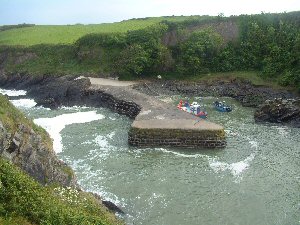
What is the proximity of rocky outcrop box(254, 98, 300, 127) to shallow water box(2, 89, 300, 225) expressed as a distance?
1.50m

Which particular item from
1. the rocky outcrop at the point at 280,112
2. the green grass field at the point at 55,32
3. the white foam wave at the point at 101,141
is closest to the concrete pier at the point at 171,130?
the white foam wave at the point at 101,141

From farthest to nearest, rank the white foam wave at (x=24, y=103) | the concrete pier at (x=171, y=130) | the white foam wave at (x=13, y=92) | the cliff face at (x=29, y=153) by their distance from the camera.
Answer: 1. the white foam wave at (x=13, y=92)
2. the white foam wave at (x=24, y=103)
3. the concrete pier at (x=171, y=130)
4. the cliff face at (x=29, y=153)

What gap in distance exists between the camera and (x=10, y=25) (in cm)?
9900

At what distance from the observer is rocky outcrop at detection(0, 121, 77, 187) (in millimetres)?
22422

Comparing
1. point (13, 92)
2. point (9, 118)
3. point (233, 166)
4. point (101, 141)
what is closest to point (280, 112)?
point (233, 166)

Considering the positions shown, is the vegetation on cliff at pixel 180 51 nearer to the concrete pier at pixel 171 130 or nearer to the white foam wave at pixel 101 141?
the concrete pier at pixel 171 130

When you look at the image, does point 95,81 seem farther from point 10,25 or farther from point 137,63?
point 10,25

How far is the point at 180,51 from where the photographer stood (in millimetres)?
70375

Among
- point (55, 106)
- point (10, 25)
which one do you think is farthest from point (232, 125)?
point (10, 25)

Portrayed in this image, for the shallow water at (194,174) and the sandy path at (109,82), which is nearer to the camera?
the shallow water at (194,174)

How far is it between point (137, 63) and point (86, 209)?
46764 millimetres

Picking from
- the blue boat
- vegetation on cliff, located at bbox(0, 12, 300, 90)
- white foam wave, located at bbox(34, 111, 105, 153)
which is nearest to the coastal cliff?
white foam wave, located at bbox(34, 111, 105, 153)

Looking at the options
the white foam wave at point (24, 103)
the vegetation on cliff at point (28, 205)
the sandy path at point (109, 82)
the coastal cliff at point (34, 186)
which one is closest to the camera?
the vegetation on cliff at point (28, 205)

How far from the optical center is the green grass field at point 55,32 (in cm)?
7938
